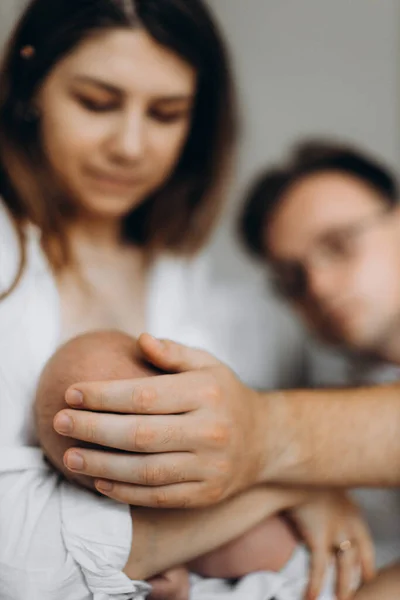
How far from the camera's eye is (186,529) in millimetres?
628

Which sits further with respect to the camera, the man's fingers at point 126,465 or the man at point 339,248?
the man at point 339,248

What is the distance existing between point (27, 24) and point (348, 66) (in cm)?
47

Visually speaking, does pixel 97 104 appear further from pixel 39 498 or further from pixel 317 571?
pixel 317 571

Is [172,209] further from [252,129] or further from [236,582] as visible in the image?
[236,582]

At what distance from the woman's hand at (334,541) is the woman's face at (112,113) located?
1.50ft

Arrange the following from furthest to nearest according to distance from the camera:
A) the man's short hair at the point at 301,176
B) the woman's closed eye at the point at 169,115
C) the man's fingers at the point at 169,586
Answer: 1. the man's short hair at the point at 301,176
2. the woman's closed eye at the point at 169,115
3. the man's fingers at the point at 169,586

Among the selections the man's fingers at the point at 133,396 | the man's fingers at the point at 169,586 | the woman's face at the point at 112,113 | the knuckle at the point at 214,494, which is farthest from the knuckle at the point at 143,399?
the woman's face at the point at 112,113

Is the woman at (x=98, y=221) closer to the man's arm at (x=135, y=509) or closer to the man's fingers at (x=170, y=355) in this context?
the man's arm at (x=135, y=509)

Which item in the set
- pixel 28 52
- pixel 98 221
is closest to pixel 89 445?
pixel 98 221

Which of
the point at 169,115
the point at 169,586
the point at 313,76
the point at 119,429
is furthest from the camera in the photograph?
the point at 313,76

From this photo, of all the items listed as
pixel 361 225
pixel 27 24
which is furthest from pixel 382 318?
pixel 27 24

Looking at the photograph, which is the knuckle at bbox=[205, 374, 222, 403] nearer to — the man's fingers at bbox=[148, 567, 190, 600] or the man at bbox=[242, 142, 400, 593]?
the man's fingers at bbox=[148, 567, 190, 600]

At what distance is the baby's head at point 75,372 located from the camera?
0.57 metres

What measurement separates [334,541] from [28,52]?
0.68m
